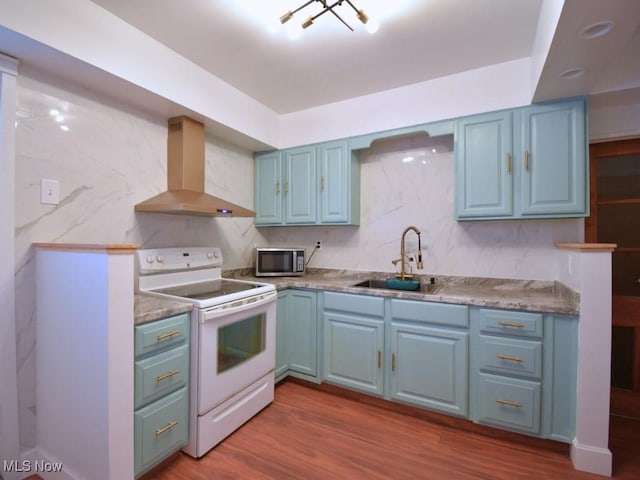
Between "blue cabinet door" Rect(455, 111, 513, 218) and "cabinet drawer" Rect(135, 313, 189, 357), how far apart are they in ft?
6.39

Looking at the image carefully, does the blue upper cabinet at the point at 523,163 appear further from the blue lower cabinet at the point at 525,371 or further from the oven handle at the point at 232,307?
the oven handle at the point at 232,307

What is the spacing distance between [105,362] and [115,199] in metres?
1.13

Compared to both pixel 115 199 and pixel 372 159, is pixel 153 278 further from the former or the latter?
pixel 372 159

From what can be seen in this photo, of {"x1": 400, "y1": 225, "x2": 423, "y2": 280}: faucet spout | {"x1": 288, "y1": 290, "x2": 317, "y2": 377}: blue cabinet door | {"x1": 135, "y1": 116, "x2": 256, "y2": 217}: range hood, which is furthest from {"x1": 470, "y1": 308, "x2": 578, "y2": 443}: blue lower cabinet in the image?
{"x1": 135, "y1": 116, "x2": 256, "y2": 217}: range hood

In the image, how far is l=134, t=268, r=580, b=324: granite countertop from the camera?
1.65m

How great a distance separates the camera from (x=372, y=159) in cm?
279

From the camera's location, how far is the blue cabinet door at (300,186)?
2.79 m

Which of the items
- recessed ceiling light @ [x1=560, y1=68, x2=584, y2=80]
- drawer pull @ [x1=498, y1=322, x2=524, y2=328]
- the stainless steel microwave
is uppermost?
recessed ceiling light @ [x1=560, y1=68, x2=584, y2=80]

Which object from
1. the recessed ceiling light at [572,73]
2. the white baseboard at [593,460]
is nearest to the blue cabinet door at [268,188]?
the recessed ceiling light at [572,73]

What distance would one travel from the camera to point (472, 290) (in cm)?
220

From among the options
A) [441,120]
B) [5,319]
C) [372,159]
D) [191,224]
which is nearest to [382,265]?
[372,159]

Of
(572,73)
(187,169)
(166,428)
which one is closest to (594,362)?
(572,73)

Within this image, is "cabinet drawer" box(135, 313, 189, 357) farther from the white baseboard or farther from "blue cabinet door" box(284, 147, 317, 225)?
the white baseboard

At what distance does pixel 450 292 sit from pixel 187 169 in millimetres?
2080
